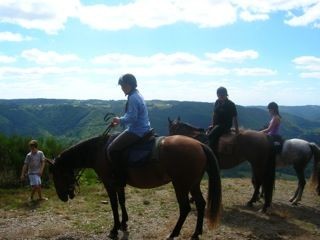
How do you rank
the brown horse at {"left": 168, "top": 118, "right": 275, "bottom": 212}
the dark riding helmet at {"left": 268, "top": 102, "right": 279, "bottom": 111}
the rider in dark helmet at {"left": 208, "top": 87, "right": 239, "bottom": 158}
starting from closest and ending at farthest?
the brown horse at {"left": 168, "top": 118, "right": 275, "bottom": 212}
the rider in dark helmet at {"left": 208, "top": 87, "right": 239, "bottom": 158}
the dark riding helmet at {"left": 268, "top": 102, "right": 279, "bottom": 111}

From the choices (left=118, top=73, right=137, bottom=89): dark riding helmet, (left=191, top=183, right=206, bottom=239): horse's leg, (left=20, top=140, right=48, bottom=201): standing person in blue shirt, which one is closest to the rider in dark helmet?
(left=191, top=183, right=206, bottom=239): horse's leg

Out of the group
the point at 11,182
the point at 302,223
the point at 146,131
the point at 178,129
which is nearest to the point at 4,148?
the point at 11,182

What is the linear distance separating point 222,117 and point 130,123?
433cm

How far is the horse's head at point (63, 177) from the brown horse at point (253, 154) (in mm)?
4303

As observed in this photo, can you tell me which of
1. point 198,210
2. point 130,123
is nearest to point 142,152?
point 130,123

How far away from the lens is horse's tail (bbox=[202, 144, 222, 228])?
829 centimetres

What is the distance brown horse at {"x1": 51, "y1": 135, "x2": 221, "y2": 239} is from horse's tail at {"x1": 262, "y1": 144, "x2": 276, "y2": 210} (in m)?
3.40

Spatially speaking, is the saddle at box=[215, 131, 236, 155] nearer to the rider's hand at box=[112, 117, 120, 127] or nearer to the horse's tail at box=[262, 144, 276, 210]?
the horse's tail at box=[262, 144, 276, 210]

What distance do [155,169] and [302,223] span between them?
4.35 meters

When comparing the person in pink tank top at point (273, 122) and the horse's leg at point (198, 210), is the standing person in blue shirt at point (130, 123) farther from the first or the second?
the person in pink tank top at point (273, 122)

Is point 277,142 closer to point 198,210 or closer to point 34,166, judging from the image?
point 198,210

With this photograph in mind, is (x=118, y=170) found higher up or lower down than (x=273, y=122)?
lower down

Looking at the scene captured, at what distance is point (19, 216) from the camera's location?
10.7m

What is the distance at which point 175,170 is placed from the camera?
314 inches
